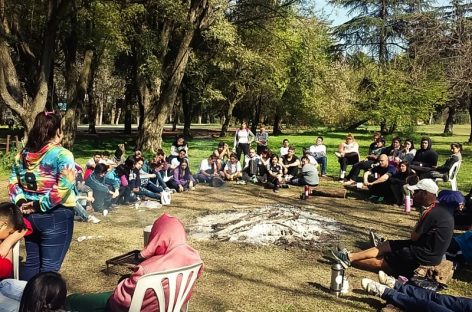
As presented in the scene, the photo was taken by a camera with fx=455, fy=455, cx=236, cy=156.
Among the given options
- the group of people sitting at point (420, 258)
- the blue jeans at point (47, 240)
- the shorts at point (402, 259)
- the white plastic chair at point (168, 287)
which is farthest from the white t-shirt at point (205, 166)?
the white plastic chair at point (168, 287)

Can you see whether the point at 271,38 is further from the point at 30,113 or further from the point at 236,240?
the point at 236,240

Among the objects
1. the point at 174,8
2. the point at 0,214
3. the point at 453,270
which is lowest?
the point at 453,270

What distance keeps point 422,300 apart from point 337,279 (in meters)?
1.00

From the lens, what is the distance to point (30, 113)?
1322 centimetres

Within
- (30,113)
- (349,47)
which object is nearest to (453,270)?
(30,113)

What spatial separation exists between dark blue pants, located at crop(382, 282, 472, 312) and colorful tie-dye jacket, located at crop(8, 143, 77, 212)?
333 centimetres

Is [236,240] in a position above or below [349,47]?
below

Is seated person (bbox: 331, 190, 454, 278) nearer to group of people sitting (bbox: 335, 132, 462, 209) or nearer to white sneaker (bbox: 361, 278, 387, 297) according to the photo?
white sneaker (bbox: 361, 278, 387, 297)

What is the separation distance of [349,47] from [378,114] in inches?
231

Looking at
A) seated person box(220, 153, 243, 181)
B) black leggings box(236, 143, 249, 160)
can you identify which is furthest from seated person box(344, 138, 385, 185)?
black leggings box(236, 143, 249, 160)

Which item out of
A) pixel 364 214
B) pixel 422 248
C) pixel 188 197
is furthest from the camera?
pixel 188 197

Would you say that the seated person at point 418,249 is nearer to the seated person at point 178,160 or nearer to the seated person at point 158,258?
the seated person at point 158,258

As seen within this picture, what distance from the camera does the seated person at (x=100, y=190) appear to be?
880 cm

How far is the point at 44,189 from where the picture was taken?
3.66 m
